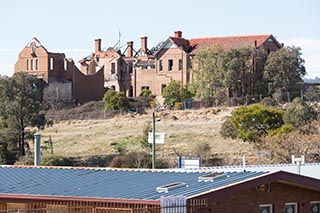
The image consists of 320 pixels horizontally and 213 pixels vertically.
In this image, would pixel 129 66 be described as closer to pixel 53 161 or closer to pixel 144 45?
pixel 144 45

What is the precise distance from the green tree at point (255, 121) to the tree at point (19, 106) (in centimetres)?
1561

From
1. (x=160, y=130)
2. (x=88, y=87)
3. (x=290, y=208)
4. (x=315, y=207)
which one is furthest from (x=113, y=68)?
(x=290, y=208)

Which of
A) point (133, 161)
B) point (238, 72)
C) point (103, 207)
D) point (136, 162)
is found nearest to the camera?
point (103, 207)

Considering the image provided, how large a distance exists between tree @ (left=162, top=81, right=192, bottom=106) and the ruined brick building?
320 cm

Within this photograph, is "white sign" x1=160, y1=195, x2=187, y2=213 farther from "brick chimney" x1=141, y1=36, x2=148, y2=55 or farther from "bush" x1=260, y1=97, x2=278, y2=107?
"brick chimney" x1=141, y1=36, x2=148, y2=55

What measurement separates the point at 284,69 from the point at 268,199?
210 feet

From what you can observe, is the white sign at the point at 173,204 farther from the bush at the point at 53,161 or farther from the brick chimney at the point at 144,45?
the brick chimney at the point at 144,45

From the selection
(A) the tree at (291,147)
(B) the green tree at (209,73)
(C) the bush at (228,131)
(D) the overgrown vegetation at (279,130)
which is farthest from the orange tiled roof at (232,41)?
(A) the tree at (291,147)

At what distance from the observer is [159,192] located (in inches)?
763

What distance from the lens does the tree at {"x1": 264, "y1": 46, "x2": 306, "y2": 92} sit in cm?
8344

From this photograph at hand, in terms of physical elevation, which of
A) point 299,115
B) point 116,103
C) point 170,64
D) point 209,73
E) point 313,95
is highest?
point 170,64

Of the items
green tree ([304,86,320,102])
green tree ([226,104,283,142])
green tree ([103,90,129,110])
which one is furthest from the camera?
green tree ([103,90,129,110])

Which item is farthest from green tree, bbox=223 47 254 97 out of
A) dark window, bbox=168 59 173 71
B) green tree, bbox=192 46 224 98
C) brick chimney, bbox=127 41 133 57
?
brick chimney, bbox=127 41 133 57

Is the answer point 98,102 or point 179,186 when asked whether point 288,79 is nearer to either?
point 98,102
